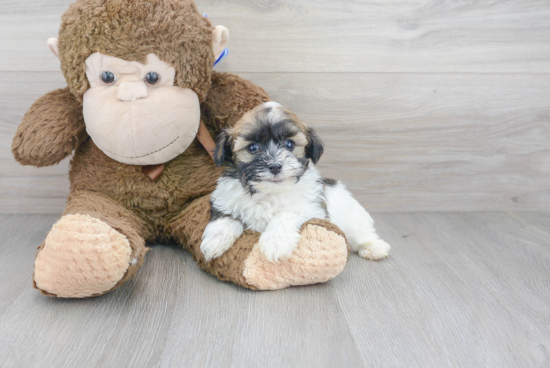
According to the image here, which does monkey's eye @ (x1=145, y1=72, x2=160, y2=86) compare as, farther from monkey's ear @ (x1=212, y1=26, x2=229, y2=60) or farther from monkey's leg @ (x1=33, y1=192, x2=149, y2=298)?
monkey's leg @ (x1=33, y1=192, x2=149, y2=298)

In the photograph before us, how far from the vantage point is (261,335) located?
1.27 m

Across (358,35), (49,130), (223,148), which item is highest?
(358,35)

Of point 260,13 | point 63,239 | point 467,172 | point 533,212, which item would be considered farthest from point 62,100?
point 533,212

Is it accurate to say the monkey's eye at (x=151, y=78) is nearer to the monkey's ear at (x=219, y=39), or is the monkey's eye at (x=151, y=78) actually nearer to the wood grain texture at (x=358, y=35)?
the monkey's ear at (x=219, y=39)

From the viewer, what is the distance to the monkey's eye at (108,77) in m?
1.65

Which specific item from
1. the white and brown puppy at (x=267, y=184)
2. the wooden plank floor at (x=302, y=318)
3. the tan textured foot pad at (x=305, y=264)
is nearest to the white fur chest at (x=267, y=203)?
the white and brown puppy at (x=267, y=184)

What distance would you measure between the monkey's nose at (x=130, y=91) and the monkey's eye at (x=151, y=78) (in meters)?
0.05

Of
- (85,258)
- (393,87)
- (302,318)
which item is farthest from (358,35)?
(85,258)

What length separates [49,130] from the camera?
173 centimetres

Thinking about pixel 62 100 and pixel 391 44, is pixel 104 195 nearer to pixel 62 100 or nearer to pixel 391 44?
pixel 62 100

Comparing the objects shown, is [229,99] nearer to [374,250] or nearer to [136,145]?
[136,145]

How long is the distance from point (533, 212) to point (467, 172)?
46cm

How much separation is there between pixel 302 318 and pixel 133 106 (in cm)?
96

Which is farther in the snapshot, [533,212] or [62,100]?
[533,212]
